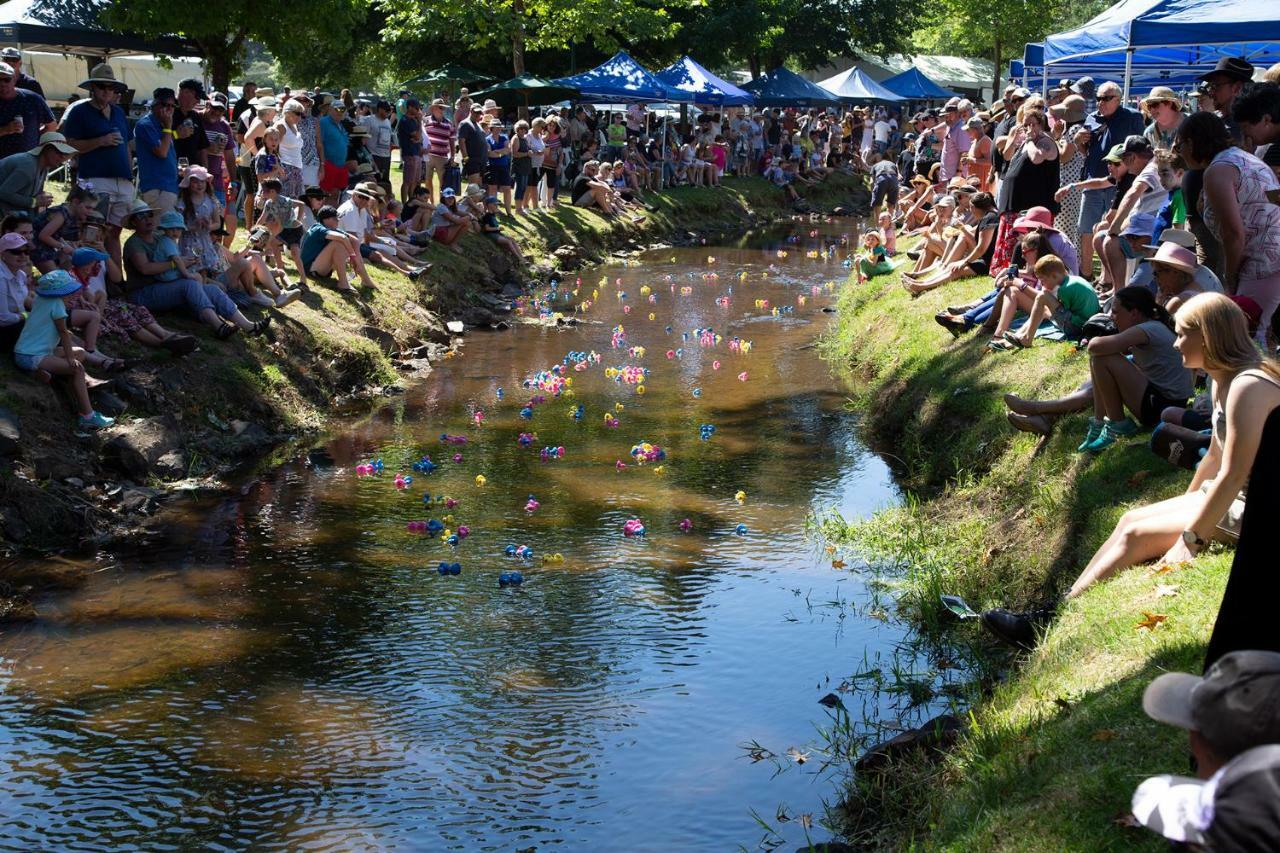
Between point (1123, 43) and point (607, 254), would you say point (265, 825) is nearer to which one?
point (1123, 43)

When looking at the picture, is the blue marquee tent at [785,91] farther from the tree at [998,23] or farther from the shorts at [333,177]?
the shorts at [333,177]

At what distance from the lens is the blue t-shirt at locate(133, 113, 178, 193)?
39.5 ft

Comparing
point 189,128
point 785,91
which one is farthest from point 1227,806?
point 785,91

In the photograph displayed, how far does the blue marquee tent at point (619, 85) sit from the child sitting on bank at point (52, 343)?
1938 cm

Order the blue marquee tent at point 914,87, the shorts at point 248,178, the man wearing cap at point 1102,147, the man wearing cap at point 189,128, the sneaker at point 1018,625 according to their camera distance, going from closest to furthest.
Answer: the sneaker at point 1018,625 → the man wearing cap at point 1102,147 → the man wearing cap at point 189,128 → the shorts at point 248,178 → the blue marquee tent at point 914,87

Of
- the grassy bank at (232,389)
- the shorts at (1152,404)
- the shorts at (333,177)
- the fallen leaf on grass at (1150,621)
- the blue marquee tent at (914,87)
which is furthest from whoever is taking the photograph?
the blue marquee tent at (914,87)

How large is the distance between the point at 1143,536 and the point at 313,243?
11.2 metres

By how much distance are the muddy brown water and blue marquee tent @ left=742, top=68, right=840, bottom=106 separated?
26771mm

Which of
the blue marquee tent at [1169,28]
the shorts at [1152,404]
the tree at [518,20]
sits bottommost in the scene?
the shorts at [1152,404]

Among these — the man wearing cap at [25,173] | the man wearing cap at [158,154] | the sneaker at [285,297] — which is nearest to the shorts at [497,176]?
the sneaker at [285,297]

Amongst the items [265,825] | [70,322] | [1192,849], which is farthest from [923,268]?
[1192,849]

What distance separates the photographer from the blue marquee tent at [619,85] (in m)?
28.2

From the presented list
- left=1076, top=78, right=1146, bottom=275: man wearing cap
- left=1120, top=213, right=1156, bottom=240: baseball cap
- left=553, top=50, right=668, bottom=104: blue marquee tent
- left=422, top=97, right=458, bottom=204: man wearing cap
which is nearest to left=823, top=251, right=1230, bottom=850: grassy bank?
left=1120, top=213, right=1156, bottom=240: baseball cap

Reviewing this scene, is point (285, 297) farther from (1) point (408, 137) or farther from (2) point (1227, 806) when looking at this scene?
(2) point (1227, 806)
